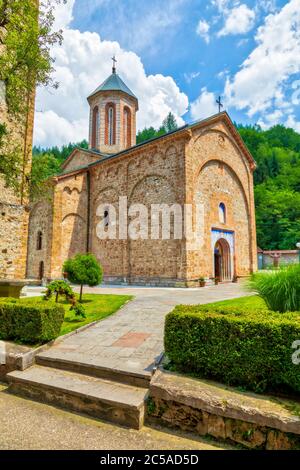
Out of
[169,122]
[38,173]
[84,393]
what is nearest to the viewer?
[84,393]

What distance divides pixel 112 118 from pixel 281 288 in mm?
26004

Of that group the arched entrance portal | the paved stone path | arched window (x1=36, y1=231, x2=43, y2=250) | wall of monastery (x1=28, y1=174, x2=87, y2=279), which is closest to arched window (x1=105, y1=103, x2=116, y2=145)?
wall of monastery (x1=28, y1=174, x2=87, y2=279)

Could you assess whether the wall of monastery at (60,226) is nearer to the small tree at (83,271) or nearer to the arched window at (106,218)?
the arched window at (106,218)

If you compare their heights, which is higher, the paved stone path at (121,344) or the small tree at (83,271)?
the small tree at (83,271)

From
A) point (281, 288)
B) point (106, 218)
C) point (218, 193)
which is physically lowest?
point (281, 288)

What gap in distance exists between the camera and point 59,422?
3285 mm

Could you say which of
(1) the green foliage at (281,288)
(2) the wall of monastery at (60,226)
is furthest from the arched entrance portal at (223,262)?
(1) the green foliage at (281,288)

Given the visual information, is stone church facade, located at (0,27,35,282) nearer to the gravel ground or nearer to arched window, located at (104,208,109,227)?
the gravel ground

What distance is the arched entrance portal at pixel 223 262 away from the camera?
1941cm

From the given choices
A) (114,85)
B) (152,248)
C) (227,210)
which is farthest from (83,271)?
(114,85)

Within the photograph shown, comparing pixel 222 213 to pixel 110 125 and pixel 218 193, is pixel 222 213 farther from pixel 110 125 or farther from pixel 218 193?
pixel 110 125

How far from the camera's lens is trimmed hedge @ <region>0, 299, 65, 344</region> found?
5047mm

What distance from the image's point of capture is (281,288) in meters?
4.46

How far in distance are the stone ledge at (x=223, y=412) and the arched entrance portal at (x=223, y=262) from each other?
16.5m
